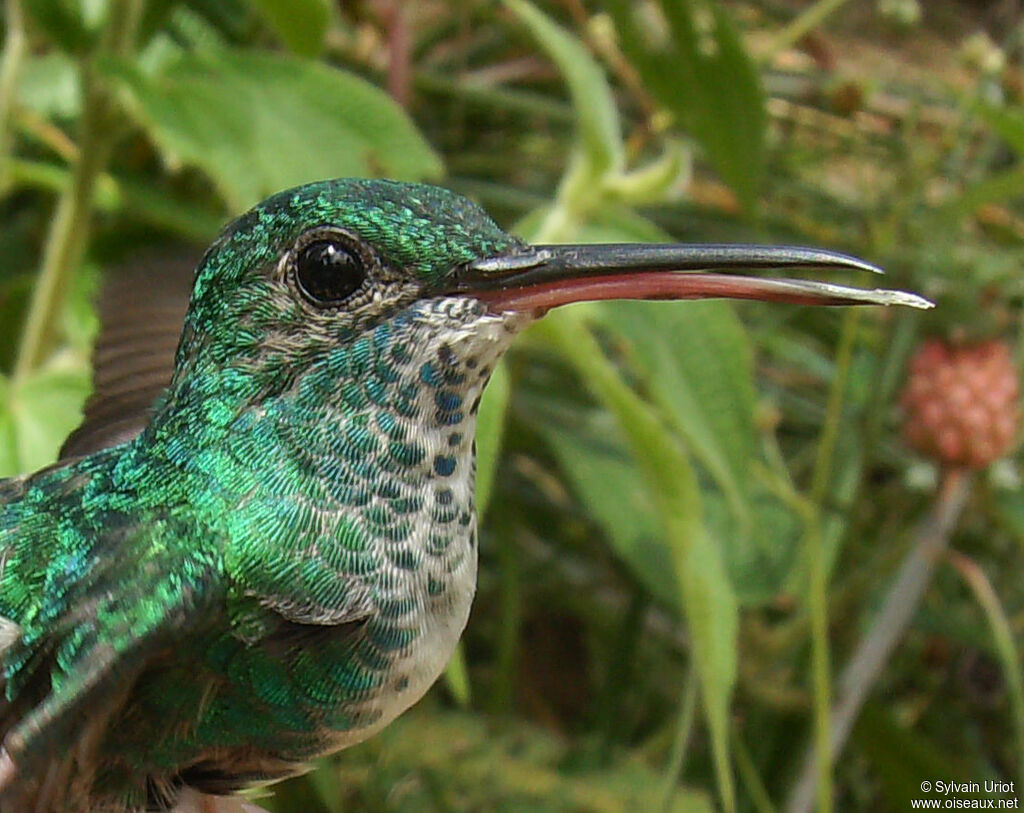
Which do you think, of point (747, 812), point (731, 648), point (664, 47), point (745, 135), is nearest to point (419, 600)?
point (731, 648)

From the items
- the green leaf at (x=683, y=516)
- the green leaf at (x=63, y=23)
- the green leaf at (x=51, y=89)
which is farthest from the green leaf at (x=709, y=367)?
the green leaf at (x=51, y=89)

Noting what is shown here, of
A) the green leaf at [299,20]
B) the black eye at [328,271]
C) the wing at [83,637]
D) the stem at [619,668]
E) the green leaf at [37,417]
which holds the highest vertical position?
the green leaf at [299,20]

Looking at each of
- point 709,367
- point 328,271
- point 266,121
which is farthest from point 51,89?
point 328,271

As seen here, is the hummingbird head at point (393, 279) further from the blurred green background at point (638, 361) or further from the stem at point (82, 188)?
the stem at point (82, 188)

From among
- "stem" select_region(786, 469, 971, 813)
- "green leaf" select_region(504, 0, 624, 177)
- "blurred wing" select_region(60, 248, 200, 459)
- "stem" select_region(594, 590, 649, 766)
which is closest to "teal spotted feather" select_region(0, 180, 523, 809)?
"blurred wing" select_region(60, 248, 200, 459)

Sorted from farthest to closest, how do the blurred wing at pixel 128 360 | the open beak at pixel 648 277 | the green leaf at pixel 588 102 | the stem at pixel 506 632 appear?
the stem at pixel 506 632 → the green leaf at pixel 588 102 → the blurred wing at pixel 128 360 → the open beak at pixel 648 277

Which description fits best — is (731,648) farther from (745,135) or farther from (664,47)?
(664,47)
